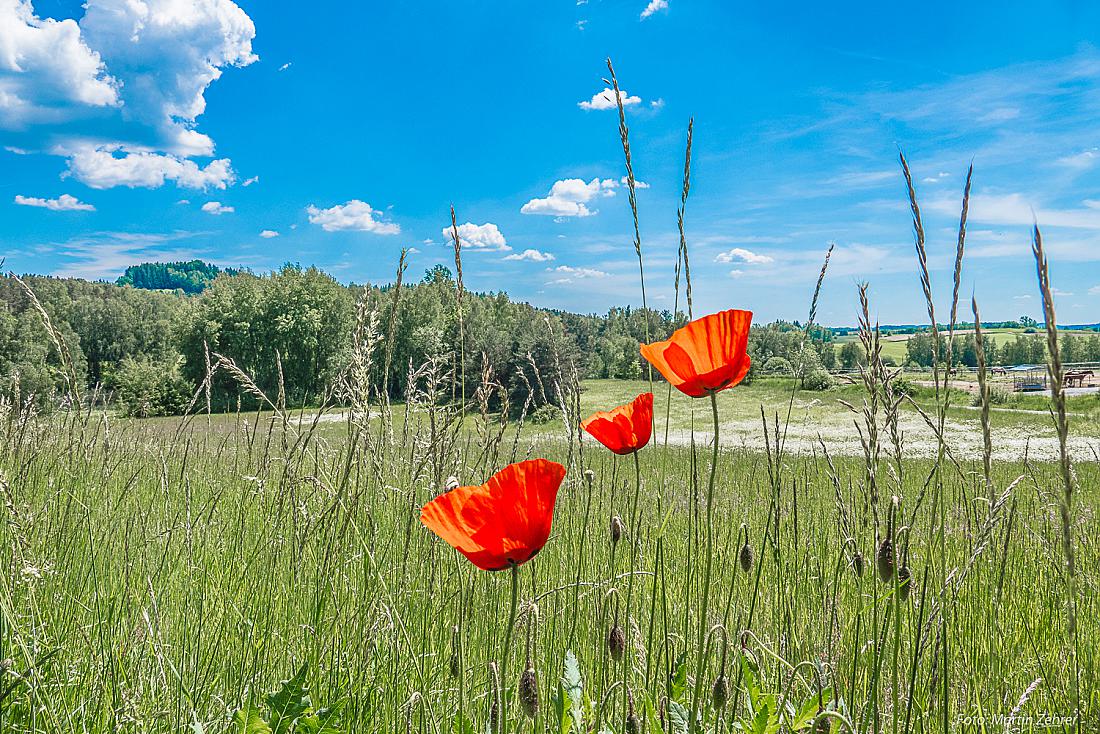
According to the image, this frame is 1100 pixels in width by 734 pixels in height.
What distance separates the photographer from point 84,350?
73.2 meters

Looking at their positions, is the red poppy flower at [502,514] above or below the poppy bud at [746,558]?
above

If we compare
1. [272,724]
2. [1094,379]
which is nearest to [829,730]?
[272,724]

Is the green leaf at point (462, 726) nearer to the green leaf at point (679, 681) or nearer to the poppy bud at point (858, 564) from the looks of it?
the green leaf at point (679, 681)

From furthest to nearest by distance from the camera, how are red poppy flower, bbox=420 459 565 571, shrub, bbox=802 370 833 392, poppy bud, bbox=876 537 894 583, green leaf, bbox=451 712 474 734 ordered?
shrub, bbox=802 370 833 392
green leaf, bbox=451 712 474 734
poppy bud, bbox=876 537 894 583
red poppy flower, bbox=420 459 565 571

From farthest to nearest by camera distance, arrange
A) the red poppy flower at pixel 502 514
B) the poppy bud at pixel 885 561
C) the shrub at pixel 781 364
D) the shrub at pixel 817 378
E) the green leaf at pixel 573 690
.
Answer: the shrub at pixel 781 364, the shrub at pixel 817 378, the green leaf at pixel 573 690, the poppy bud at pixel 885 561, the red poppy flower at pixel 502 514

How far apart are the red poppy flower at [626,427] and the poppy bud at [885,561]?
50cm

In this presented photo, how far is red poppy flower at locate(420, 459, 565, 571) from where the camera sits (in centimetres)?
91

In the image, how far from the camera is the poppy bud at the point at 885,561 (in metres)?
1.03

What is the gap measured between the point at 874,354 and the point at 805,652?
4.17 feet

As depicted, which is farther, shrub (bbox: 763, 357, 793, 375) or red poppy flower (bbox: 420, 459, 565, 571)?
shrub (bbox: 763, 357, 793, 375)

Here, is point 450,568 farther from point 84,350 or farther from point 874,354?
point 84,350

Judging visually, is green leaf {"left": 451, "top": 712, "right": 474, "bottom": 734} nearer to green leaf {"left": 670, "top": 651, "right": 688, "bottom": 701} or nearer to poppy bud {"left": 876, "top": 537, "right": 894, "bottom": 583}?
green leaf {"left": 670, "top": 651, "right": 688, "bottom": 701}

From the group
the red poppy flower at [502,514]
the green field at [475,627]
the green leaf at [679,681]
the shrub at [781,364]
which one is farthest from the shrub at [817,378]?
the red poppy flower at [502,514]

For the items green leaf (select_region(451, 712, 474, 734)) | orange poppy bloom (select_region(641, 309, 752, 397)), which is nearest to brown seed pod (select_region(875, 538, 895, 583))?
orange poppy bloom (select_region(641, 309, 752, 397))
